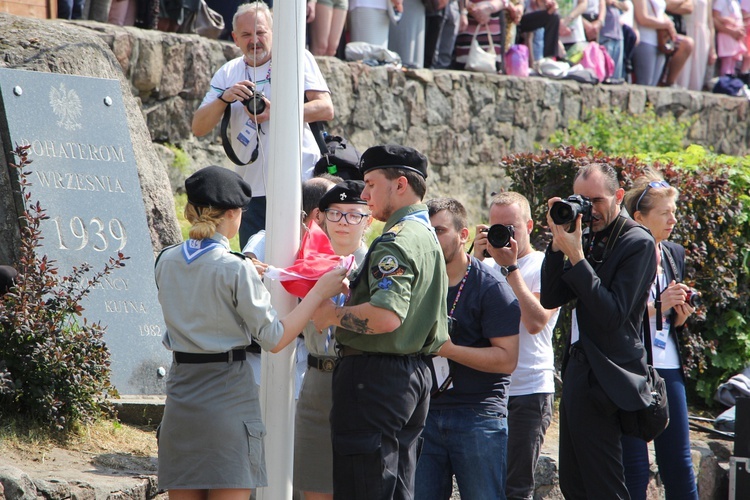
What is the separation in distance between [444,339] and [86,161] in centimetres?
284

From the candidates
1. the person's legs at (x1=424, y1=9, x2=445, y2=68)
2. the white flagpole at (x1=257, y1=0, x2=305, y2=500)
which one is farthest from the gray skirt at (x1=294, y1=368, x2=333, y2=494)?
the person's legs at (x1=424, y1=9, x2=445, y2=68)

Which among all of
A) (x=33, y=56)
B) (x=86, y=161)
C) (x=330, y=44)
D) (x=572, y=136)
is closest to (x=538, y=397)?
(x=86, y=161)

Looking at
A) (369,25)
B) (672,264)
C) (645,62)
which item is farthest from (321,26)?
(645,62)

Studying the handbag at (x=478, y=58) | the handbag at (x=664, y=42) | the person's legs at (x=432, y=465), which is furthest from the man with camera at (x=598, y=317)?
the handbag at (x=664, y=42)

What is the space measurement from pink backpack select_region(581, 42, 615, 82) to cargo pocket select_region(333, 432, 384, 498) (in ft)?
32.3

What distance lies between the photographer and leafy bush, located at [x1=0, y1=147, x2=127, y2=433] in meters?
4.68

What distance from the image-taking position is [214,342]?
3.64m

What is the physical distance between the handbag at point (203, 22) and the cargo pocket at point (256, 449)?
6208mm

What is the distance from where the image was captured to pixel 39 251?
218 inches

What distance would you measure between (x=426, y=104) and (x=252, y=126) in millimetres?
5870

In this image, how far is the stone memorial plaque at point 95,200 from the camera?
564 cm

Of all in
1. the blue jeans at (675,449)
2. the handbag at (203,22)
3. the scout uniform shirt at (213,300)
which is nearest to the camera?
the scout uniform shirt at (213,300)

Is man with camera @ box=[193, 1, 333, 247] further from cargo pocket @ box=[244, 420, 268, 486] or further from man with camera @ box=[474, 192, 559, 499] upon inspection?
cargo pocket @ box=[244, 420, 268, 486]

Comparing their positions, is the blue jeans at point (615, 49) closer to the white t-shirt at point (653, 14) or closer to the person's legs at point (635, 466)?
the white t-shirt at point (653, 14)
